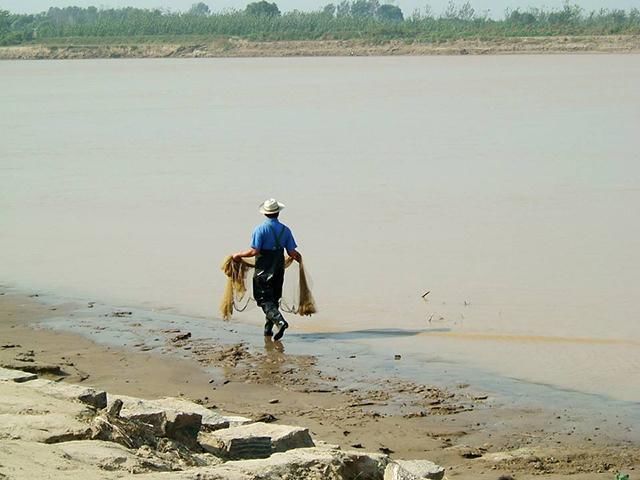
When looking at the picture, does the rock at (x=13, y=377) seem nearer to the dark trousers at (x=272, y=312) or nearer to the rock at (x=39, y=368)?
the rock at (x=39, y=368)

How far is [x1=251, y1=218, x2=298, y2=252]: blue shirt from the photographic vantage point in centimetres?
1085

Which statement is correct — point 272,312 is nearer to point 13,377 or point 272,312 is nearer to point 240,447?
point 13,377

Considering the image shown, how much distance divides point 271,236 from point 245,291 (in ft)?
3.16

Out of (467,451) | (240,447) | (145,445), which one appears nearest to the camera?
(145,445)

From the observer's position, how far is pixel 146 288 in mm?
14133

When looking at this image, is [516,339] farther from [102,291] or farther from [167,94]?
[167,94]

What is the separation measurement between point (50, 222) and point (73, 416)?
1296cm

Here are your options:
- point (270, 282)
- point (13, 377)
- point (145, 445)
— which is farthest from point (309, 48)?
point (145, 445)

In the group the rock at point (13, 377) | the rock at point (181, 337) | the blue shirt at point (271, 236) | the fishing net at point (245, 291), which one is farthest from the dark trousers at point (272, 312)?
the rock at point (13, 377)

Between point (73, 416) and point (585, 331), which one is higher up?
point (73, 416)

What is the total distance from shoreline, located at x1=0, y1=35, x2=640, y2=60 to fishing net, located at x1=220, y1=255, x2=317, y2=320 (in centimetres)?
6546

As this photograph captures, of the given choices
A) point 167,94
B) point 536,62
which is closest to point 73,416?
point 167,94

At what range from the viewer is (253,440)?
644 centimetres

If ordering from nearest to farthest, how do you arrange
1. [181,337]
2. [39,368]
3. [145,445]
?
[145,445] < [39,368] < [181,337]
